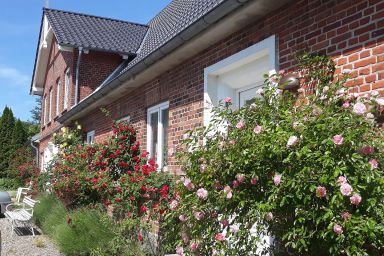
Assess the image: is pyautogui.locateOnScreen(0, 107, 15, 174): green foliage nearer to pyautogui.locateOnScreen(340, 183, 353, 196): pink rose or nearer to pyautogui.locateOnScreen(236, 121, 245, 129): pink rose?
pyautogui.locateOnScreen(236, 121, 245, 129): pink rose

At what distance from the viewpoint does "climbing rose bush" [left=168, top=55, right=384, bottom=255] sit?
9.52 feet

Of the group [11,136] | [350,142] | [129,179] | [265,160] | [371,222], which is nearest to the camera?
[371,222]

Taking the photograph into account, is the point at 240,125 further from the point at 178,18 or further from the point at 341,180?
the point at 178,18

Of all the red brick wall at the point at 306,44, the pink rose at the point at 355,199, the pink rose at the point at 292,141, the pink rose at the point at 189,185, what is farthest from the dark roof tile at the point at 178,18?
the pink rose at the point at 355,199

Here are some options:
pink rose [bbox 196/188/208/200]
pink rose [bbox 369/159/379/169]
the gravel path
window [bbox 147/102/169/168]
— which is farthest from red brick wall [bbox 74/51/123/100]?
pink rose [bbox 369/159/379/169]

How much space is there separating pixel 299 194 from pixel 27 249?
7.25 meters

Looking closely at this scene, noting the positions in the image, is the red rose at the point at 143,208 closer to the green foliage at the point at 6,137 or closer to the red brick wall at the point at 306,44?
the red brick wall at the point at 306,44

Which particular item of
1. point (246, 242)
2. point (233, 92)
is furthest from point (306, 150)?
point (233, 92)

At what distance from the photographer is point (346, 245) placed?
9.52 feet

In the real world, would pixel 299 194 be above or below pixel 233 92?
below

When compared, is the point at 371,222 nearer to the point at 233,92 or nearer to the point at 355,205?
the point at 355,205

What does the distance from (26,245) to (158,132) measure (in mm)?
3630

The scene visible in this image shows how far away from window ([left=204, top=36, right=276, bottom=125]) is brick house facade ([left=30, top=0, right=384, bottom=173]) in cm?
1

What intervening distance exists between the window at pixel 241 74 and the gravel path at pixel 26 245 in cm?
416
